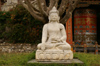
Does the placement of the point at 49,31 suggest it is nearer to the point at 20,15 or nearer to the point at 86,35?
the point at 20,15

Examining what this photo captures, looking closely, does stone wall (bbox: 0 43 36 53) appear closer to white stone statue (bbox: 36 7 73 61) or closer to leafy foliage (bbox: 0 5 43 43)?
leafy foliage (bbox: 0 5 43 43)

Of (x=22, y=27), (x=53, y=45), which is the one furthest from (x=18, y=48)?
(x=53, y=45)

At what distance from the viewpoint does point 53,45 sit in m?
5.13

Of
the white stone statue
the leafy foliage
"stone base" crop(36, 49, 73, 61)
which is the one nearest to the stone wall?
the leafy foliage

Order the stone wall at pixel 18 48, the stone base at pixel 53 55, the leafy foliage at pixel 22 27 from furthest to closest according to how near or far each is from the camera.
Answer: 1. the stone wall at pixel 18 48
2. the leafy foliage at pixel 22 27
3. the stone base at pixel 53 55

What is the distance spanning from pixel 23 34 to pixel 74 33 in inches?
170

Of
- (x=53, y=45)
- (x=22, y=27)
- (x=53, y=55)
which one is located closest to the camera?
(x=53, y=55)

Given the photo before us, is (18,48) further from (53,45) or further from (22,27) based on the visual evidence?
(53,45)

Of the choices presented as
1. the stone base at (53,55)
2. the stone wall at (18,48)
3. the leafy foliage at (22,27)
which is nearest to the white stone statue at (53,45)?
the stone base at (53,55)

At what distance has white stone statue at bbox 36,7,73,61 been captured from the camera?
4926 mm

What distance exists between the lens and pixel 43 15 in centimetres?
707

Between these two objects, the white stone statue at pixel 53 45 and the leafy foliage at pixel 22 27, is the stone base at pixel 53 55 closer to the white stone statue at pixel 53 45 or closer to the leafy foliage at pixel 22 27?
the white stone statue at pixel 53 45

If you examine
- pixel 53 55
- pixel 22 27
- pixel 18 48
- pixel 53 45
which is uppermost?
pixel 22 27

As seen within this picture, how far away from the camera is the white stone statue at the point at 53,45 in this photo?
4.93 meters
